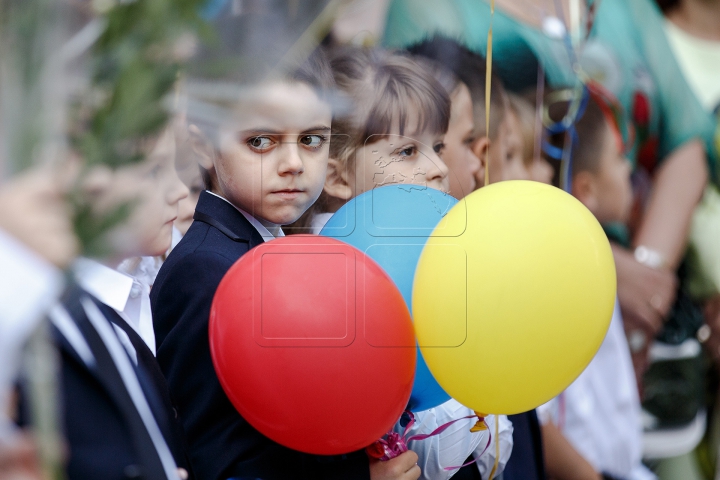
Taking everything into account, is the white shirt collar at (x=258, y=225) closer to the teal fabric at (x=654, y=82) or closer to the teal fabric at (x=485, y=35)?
the teal fabric at (x=485, y=35)

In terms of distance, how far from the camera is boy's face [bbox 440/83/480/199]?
3.70 feet

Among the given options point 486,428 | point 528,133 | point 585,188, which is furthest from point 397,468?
point 585,188

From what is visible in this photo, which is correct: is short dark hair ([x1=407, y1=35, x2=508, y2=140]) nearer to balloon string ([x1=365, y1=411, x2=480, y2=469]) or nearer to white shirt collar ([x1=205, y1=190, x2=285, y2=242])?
white shirt collar ([x1=205, y1=190, x2=285, y2=242])

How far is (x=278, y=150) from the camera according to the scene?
93 centimetres

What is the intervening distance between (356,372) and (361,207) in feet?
0.74

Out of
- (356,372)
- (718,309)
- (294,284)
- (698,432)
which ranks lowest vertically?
(698,432)

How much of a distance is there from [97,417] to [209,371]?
0.23 metres

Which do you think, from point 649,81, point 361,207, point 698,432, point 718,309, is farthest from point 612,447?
point 361,207

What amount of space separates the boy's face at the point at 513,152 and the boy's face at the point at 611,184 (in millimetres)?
385

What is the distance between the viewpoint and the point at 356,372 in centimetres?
85

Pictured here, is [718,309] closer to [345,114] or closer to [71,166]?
[345,114]

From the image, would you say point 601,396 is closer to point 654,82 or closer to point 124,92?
point 654,82

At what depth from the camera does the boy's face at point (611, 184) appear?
2117 millimetres

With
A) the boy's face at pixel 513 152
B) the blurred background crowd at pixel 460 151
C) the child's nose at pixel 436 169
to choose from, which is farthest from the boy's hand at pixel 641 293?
the child's nose at pixel 436 169
